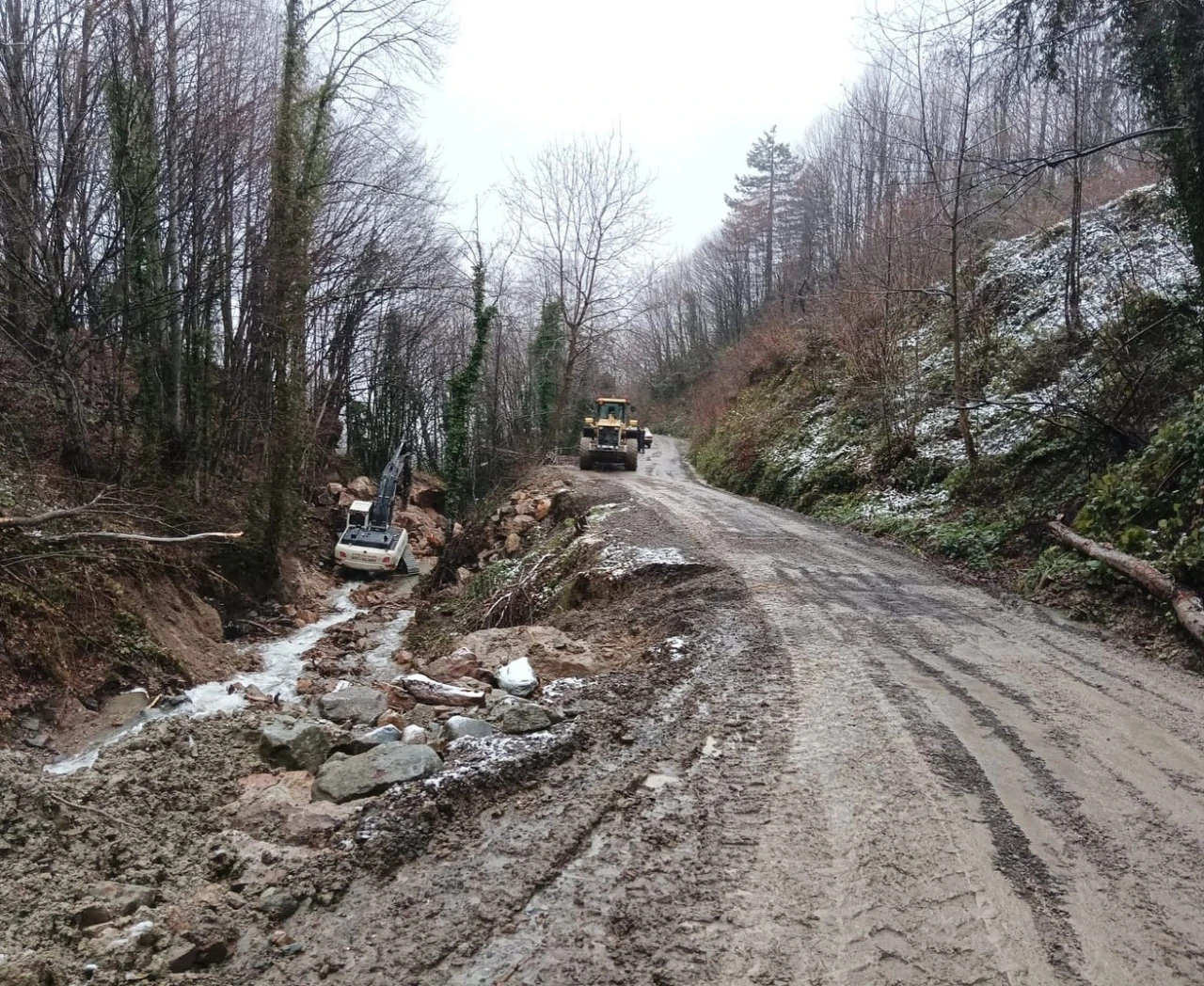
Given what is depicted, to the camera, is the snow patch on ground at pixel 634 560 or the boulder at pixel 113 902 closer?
the boulder at pixel 113 902

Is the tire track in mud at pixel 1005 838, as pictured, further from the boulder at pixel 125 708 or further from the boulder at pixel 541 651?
the boulder at pixel 125 708

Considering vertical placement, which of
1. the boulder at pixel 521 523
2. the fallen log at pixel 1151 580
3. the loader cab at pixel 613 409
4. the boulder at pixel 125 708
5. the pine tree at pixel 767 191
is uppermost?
the pine tree at pixel 767 191

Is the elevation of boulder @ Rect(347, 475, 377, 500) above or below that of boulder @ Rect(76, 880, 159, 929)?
above

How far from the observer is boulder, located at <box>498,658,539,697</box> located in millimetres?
5215

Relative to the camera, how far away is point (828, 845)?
3.08 metres

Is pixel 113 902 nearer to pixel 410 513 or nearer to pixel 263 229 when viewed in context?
pixel 263 229

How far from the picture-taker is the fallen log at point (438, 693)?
502 centimetres

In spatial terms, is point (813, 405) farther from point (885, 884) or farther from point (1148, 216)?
point (885, 884)

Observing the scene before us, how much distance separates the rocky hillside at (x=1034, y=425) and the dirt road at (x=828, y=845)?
323 centimetres

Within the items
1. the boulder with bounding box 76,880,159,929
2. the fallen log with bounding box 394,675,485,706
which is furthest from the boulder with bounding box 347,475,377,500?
the boulder with bounding box 76,880,159,929

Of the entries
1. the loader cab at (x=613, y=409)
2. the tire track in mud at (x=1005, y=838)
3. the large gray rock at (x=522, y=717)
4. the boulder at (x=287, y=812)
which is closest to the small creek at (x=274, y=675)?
the boulder at (x=287, y=812)

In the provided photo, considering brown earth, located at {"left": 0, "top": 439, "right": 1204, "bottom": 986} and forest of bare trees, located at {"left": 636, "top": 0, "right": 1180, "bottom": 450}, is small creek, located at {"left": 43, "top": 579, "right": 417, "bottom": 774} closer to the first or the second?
brown earth, located at {"left": 0, "top": 439, "right": 1204, "bottom": 986}

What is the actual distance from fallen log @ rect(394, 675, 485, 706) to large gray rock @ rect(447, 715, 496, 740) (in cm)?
57

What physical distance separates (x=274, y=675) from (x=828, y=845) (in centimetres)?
812
